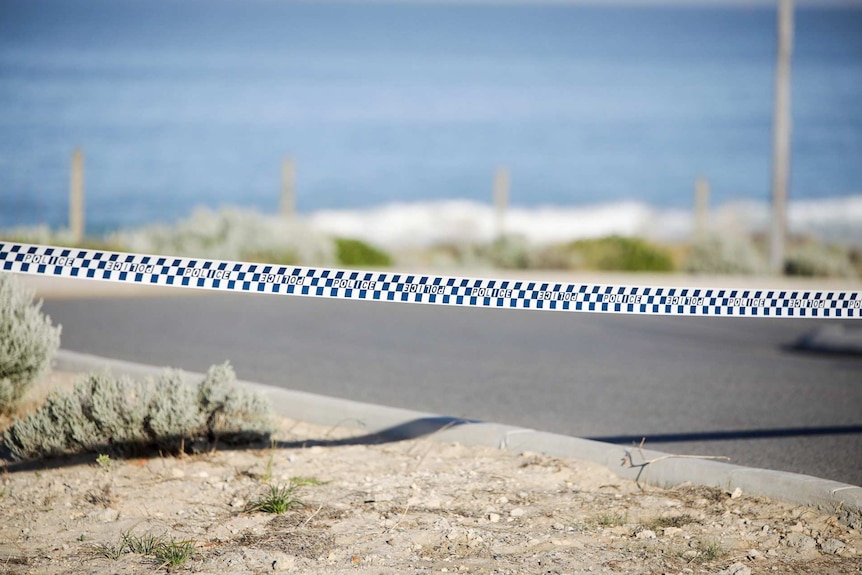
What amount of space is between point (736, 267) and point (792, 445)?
1392cm

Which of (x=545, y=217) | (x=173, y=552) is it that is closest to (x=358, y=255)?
(x=173, y=552)

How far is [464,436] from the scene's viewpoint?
247 inches

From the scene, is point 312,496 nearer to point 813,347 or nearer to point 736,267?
point 813,347

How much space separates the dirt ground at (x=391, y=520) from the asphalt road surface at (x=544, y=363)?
134 cm

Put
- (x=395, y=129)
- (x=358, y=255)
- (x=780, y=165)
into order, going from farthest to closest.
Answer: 1. (x=395, y=129)
2. (x=358, y=255)
3. (x=780, y=165)

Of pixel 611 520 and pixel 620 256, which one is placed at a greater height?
pixel 620 256

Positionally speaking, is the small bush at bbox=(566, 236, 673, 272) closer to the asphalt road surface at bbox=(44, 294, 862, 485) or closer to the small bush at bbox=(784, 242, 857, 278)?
the small bush at bbox=(784, 242, 857, 278)

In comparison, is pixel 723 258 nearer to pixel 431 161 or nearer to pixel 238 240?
pixel 238 240

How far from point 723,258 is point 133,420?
1622 cm

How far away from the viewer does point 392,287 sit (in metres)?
5.68

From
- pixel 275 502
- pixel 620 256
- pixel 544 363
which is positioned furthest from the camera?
pixel 620 256

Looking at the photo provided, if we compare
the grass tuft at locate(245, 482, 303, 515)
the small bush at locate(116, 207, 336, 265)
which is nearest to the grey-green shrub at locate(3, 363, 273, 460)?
the grass tuft at locate(245, 482, 303, 515)

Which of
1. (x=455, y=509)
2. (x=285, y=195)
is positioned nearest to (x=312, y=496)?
(x=455, y=509)

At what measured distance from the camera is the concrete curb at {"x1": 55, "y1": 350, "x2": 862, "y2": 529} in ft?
16.7
